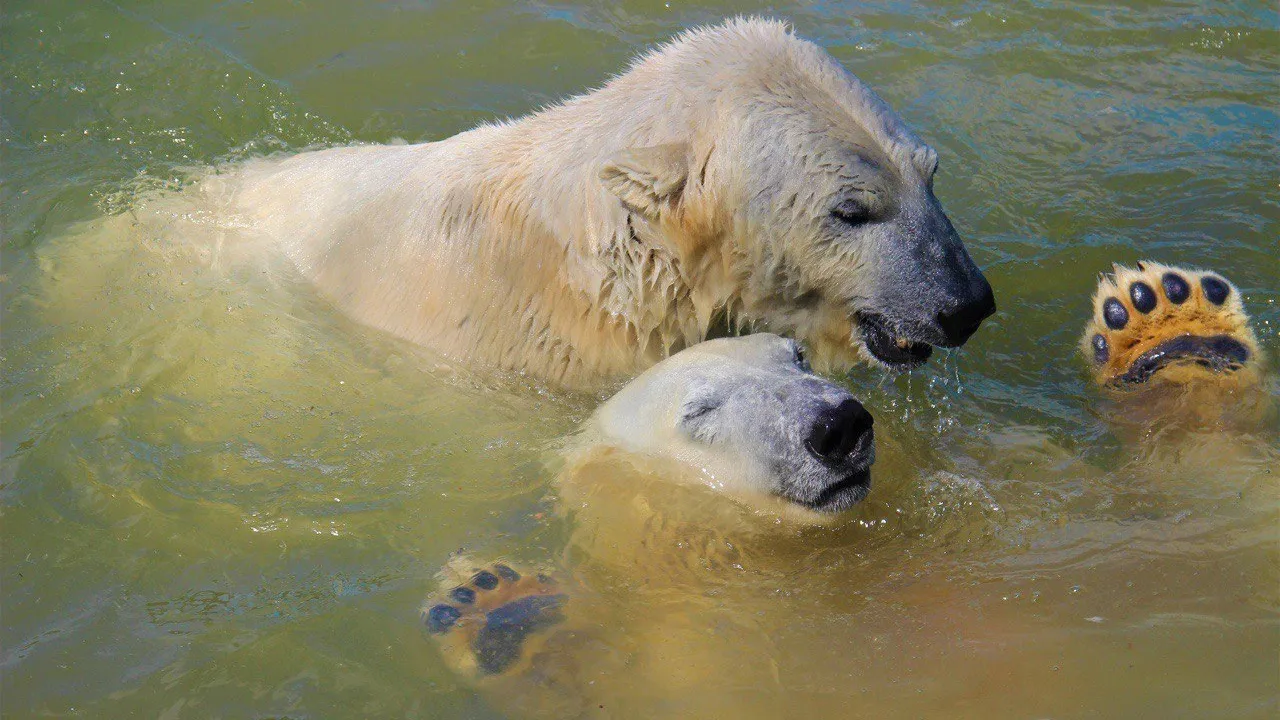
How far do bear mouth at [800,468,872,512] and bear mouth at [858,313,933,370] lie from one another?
548 millimetres

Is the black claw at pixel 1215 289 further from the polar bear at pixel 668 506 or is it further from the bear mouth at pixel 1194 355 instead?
the polar bear at pixel 668 506

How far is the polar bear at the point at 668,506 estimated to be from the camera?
106 inches

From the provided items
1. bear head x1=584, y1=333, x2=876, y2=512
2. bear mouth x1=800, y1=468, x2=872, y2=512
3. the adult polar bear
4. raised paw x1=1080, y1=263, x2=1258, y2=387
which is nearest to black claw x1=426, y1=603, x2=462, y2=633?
bear head x1=584, y1=333, x2=876, y2=512

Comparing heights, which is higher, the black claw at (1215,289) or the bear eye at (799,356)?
the black claw at (1215,289)

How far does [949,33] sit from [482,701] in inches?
203

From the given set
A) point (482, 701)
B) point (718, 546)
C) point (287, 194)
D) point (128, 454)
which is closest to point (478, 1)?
point (287, 194)

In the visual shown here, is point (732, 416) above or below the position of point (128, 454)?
above

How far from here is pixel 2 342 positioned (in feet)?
13.1

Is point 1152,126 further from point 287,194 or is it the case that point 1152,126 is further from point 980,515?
point 287,194

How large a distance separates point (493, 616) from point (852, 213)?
1.43 m

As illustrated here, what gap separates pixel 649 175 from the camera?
3266 millimetres

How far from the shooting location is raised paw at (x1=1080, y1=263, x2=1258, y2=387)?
11.8 feet

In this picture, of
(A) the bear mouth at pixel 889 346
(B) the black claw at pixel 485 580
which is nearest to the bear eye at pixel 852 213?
(A) the bear mouth at pixel 889 346

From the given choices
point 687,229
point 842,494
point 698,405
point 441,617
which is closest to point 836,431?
point 842,494
